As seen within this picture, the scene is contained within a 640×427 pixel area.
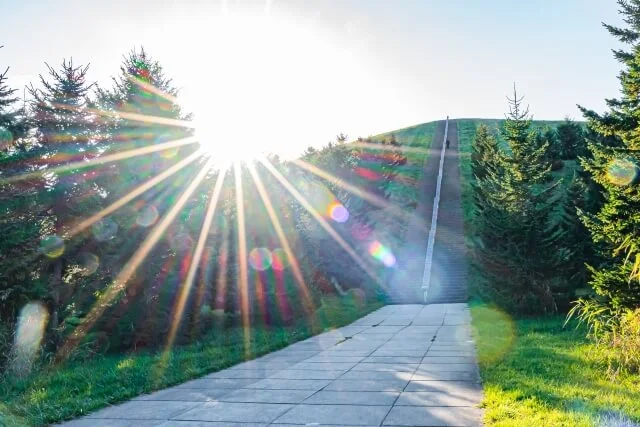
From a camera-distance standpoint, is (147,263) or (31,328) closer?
(31,328)

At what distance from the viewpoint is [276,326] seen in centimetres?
1485

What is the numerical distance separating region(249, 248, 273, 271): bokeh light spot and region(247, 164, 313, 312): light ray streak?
606 millimetres

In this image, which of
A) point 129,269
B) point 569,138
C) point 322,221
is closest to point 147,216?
point 129,269

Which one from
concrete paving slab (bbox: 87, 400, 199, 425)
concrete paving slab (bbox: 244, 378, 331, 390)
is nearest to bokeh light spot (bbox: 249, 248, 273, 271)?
concrete paving slab (bbox: 244, 378, 331, 390)

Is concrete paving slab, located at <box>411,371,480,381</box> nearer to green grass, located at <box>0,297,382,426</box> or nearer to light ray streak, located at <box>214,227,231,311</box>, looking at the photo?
green grass, located at <box>0,297,382,426</box>

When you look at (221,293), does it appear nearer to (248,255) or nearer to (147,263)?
(248,255)

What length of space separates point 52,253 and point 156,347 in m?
3.31

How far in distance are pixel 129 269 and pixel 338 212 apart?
39.3ft

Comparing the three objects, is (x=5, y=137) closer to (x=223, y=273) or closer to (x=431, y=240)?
(x=223, y=273)

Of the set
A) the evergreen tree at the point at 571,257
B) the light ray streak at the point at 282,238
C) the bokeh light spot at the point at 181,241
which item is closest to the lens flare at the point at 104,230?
the bokeh light spot at the point at 181,241

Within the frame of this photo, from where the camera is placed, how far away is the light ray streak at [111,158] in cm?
1191

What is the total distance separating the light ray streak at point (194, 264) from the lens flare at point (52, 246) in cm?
299

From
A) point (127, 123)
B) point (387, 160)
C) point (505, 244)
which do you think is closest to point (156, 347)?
point (127, 123)

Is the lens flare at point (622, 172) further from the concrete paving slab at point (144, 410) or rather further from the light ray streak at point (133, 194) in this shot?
the light ray streak at point (133, 194)
